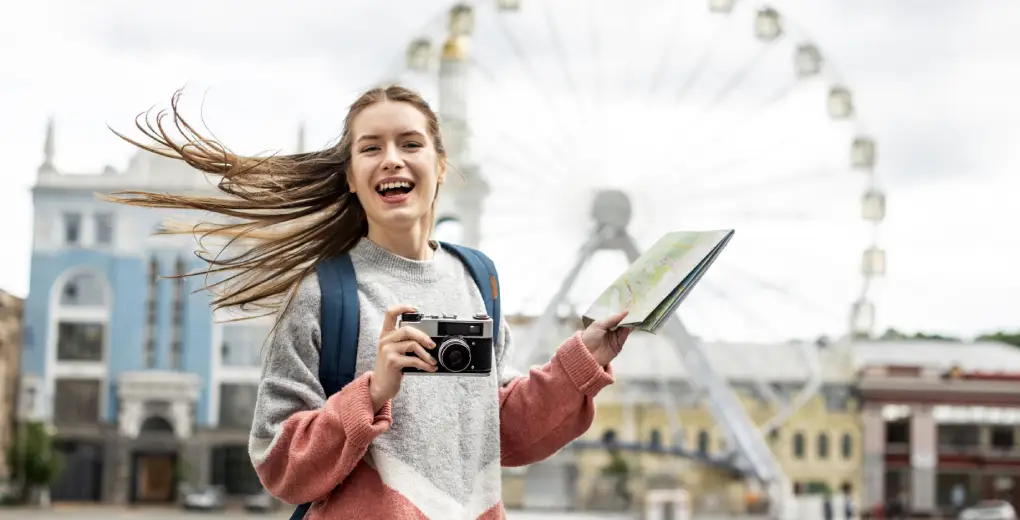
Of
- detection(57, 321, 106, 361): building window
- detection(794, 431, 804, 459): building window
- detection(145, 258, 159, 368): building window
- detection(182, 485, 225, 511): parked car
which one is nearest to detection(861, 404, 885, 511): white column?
detection(794, 431, 804, 459): building window

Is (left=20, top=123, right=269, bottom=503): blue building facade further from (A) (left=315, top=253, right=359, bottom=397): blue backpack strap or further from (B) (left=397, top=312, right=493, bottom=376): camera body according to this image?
(B) (left=397, top=312, right=493, bottom=376): camera body

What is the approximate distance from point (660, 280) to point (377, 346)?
54 centimetres

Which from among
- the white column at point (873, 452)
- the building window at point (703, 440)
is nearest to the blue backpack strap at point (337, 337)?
the white column at point (873, 452)

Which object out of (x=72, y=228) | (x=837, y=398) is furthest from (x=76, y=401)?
(x=837, y=398)

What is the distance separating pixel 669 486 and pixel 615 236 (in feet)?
80.5

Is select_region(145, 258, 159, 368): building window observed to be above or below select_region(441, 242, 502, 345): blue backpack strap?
above

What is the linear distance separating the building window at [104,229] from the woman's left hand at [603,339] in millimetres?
54620

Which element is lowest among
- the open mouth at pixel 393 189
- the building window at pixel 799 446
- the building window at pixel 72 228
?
the building window at pixel 799 446

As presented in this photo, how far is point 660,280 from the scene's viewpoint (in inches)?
116

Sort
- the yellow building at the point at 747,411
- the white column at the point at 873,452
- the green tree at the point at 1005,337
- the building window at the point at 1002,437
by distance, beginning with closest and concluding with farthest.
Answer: the yellow building at the point at 747,411, the white column at the point at 873,452, the building window at the point at 1002,437, the green tree at the point at 1005,337

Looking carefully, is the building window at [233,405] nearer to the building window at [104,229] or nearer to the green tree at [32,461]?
the green tree at [32,461]

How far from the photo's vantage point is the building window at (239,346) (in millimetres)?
54969

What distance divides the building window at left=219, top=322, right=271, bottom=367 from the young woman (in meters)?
52.0

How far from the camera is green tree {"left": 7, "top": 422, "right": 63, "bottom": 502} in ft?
165
